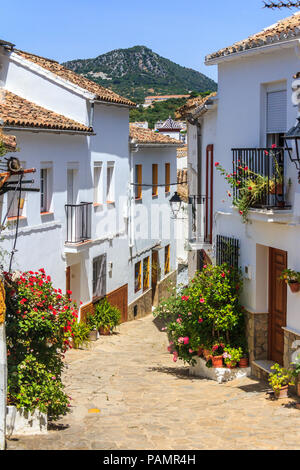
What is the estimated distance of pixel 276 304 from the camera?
13.7 metres

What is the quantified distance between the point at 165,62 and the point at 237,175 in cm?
10611

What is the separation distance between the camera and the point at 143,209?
92.2 feet

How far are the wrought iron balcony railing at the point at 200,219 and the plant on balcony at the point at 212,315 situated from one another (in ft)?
10.9

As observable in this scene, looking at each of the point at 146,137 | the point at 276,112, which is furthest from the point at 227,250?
the point at 146,137

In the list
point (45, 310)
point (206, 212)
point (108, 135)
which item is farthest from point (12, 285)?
point (108, 135)

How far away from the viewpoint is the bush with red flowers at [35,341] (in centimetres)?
970

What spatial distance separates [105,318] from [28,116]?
26.3 ft

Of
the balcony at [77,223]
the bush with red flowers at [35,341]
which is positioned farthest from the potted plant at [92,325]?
the bush with red flowers at [35,341]

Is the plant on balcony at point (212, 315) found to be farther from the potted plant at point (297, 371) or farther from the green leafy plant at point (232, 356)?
the potted plant at point (297, 371)

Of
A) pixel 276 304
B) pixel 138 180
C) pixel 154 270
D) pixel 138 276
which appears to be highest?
pixel 138 180

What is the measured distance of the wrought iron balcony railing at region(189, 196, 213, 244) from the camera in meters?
18.1

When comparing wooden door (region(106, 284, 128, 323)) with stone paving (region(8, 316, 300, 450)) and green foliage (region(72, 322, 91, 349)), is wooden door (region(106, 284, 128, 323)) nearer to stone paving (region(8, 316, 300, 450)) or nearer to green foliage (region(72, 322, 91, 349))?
green foliage (region(72, 322, 91, 349))

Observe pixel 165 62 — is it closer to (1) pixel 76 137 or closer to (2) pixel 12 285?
(1) pixel 76 137

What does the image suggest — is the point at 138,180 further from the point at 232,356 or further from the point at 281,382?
the point at 281,382
